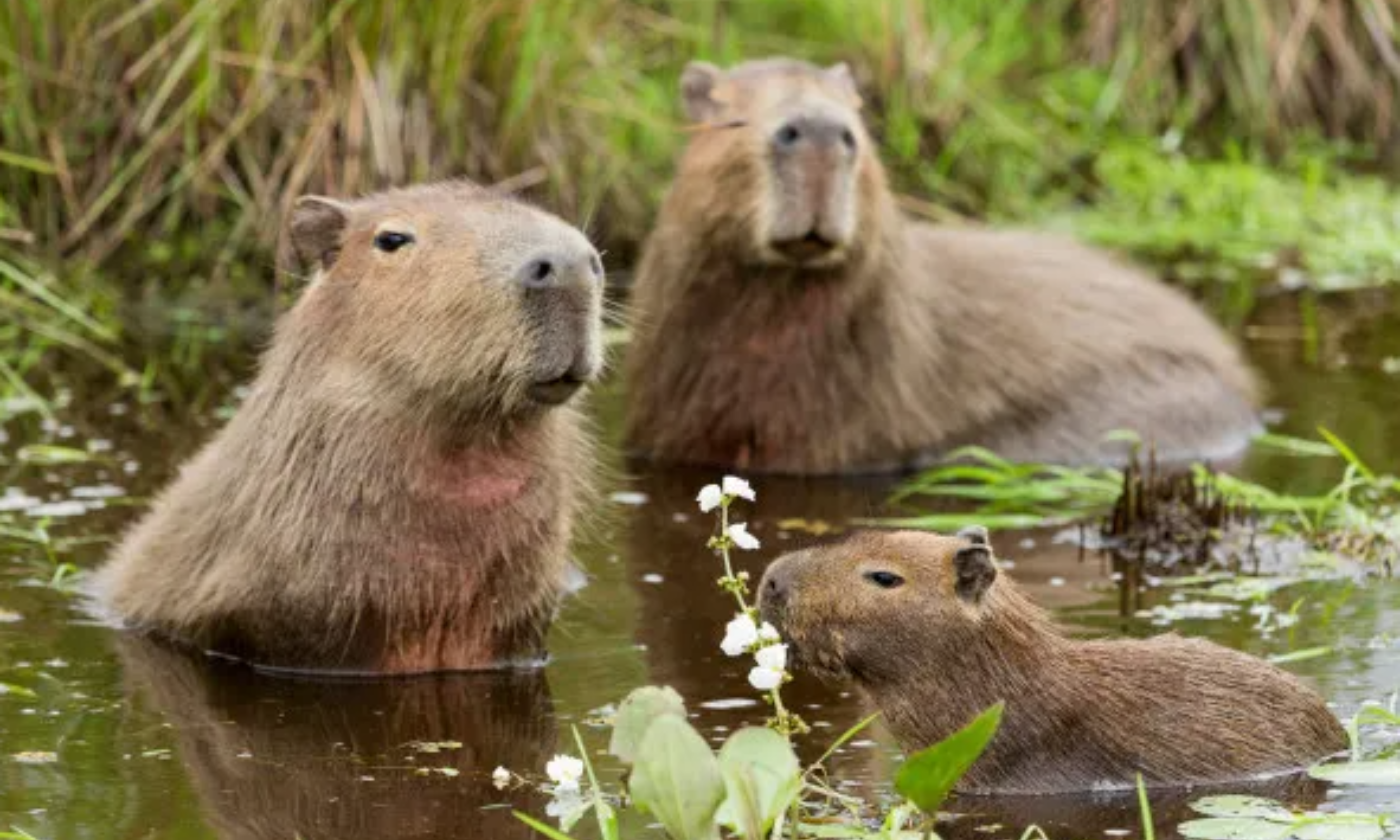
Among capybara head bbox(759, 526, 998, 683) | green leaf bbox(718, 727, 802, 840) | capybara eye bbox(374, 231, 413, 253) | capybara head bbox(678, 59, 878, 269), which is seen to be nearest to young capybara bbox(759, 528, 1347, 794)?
capybara head bbox(759, 526, 998, 683)

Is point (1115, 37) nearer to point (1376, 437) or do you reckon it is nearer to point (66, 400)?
point (1376, 437)

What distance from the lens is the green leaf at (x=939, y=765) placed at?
4824 mm

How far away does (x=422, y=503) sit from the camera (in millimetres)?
6715

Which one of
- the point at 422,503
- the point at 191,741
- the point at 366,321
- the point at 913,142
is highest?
the point at 913,142

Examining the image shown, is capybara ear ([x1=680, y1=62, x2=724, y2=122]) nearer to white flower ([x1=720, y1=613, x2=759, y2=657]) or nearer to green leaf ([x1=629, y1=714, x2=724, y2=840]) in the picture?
white flower ([x1=720, y1=613, x2=759, y2=657])

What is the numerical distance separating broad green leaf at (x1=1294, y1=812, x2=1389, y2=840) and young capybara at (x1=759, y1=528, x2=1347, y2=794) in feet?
1.27

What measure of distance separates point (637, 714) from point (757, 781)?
319mm

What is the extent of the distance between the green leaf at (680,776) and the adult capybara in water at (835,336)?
4453mm

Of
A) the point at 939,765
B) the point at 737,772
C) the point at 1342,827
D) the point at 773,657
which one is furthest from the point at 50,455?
the point at 1342,827

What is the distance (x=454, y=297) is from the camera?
6.54 metres

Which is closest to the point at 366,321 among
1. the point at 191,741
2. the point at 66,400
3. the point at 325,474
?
the point at 325,474

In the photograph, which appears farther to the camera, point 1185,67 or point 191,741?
point 1185,67

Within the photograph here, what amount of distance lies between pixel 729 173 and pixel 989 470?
4.25 feet

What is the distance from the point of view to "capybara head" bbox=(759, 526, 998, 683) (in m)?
5.71
